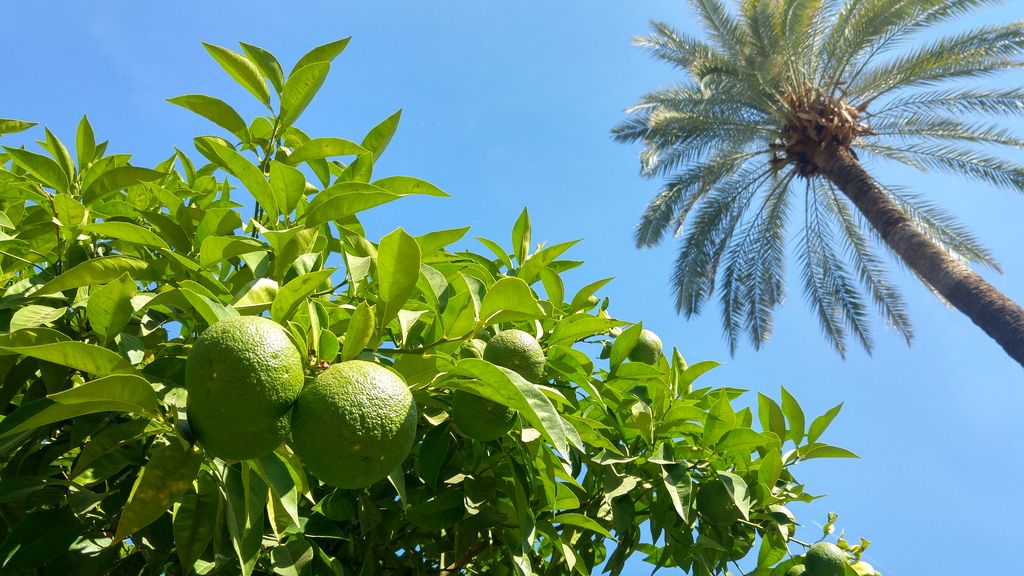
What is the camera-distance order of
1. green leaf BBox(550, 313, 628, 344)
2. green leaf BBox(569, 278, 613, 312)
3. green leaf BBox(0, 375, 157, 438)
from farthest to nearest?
green leaf BBox(569, 278, 613, 312)
green leaf BBox(550, 313, 628, 344)
green leaf BBox(0, 375, 157, 438)

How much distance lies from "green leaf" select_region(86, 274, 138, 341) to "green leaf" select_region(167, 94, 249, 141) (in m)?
0.56

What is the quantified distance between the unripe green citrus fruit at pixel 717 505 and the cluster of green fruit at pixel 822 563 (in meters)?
0.26

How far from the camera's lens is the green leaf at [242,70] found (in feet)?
5.96

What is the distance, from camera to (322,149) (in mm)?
1879

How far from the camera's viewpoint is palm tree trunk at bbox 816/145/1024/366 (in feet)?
→ 30.4

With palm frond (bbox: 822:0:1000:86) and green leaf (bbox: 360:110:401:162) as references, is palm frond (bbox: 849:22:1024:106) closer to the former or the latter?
palm frond (bbox: 822:0:1000:86)

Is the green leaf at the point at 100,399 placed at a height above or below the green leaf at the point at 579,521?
below

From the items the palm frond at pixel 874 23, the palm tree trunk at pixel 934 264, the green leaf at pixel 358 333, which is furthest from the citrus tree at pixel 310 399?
the palm frond at pixel 874 23

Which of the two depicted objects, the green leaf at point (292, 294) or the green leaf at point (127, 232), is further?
the green leaf at point (127, 232)

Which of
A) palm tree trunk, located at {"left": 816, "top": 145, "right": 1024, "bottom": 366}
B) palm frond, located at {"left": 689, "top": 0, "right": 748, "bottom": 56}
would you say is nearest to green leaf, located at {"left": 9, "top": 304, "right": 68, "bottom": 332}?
palm tree trunk, located at {"left": 816, "top": 145, "right": 1024, "bottom": 366}

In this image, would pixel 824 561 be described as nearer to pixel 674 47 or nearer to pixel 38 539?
pixel 38 539

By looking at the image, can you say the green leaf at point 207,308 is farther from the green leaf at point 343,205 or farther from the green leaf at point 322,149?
the green leaf at point 322,149

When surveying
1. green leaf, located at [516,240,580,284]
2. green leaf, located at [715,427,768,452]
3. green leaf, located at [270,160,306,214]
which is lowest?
green leaf, located at [715,427,768,452]

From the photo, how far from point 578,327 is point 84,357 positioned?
1079mm
